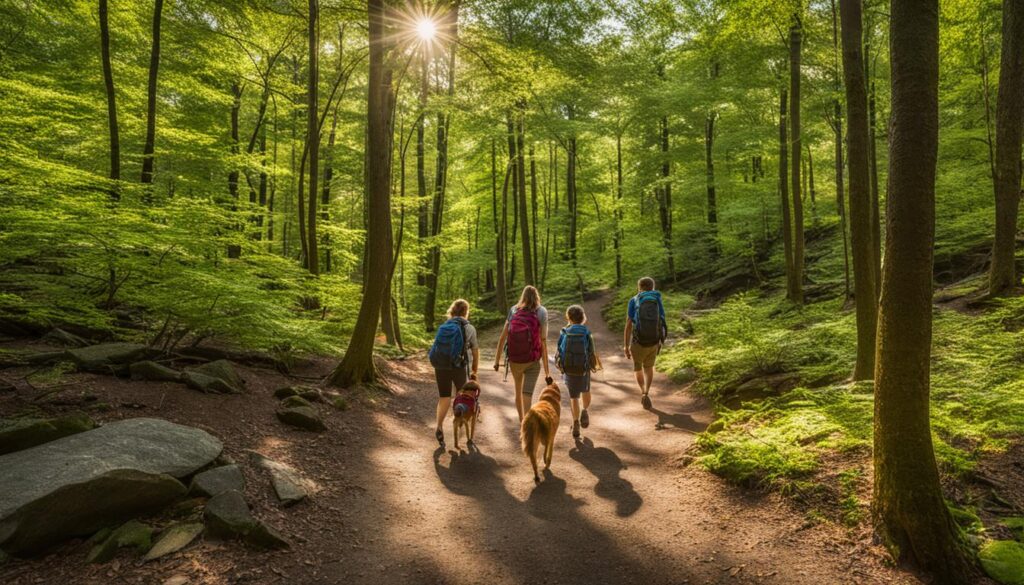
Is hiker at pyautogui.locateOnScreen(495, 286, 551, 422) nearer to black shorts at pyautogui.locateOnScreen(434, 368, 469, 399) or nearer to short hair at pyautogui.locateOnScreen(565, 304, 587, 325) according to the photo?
short hair at pyautogui.locateOnScreen(565, 304, 587, 325)

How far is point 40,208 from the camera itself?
479 centimetres

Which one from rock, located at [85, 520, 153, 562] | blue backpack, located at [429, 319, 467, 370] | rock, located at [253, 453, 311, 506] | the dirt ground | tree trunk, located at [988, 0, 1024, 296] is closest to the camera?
rock, located at [85, 520, 153, 562]

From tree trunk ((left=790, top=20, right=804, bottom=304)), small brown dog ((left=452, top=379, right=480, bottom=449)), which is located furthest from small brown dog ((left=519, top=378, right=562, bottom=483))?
tree trunk ((left=790, top=20, right=804, bottom=304))

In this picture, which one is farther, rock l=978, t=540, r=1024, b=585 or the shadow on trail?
the shadow on trail

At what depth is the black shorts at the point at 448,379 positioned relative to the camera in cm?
642

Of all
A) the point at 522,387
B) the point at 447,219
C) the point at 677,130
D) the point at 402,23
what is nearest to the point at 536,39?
the point at 402,23

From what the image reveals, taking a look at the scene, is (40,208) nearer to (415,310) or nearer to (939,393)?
(939,393)

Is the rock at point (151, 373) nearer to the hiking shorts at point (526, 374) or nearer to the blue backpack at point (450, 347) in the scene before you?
the blue backpack at point (450, 347)

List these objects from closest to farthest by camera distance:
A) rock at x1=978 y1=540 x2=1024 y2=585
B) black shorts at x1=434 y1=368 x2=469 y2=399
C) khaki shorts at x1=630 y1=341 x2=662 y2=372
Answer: rock at x1=978 y1=540 x2=1024 y2=585
black shorts at x1=434 y1=368 x2=469 y2=399
khaki shorts at x1=630 y1=341 x2=662 y2=372

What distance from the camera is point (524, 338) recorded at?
646cm

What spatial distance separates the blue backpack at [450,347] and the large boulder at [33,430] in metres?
3.52

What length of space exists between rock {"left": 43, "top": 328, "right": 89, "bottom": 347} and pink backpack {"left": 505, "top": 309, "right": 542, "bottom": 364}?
20.7 ft

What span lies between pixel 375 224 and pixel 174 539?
6.58 metres

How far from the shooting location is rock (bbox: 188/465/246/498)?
3875mm
